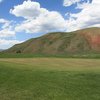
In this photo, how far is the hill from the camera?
108 m

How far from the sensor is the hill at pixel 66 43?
107500 millimetres

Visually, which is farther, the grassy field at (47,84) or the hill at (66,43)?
the hill at (66,43)

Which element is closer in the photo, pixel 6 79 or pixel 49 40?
pixel 6 79

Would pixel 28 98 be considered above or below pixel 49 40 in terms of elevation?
below

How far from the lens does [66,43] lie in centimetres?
11325

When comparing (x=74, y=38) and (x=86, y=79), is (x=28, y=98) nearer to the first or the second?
(x=86, y=79)

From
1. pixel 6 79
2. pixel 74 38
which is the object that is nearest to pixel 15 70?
pixel 6 79

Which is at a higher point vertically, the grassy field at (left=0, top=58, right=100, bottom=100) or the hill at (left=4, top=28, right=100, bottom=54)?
the hill at (left=4, top=28, right=100, bottom=54)

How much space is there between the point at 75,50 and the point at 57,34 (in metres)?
23.1

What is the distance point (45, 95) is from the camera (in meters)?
17.5

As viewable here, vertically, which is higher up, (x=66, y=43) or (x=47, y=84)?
(x=66, y=43)

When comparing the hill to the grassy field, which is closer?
the grassy field

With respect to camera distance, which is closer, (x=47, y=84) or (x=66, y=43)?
(x=47, y=84)

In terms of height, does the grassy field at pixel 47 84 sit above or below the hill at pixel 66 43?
below
